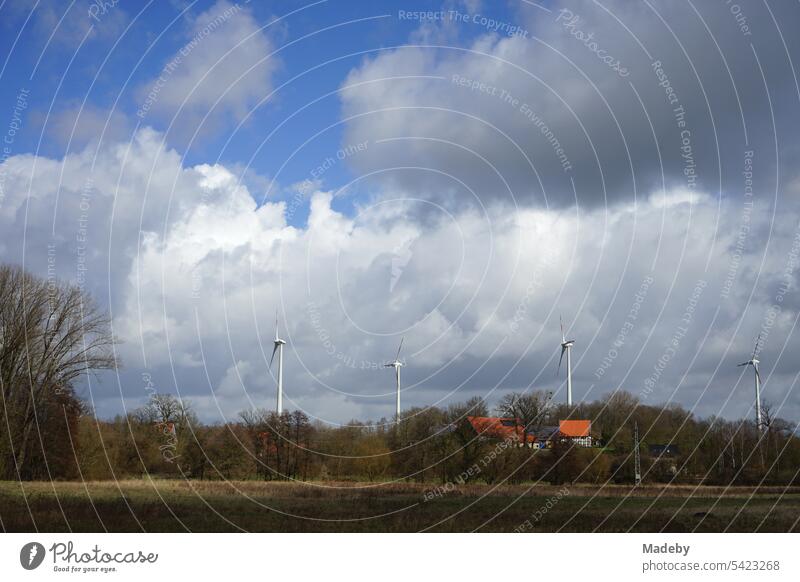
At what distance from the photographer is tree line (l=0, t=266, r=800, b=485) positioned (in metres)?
58.8

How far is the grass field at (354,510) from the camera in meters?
35.2

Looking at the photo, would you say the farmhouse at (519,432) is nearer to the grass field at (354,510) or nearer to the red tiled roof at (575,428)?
the red tiled roof at (575,428)

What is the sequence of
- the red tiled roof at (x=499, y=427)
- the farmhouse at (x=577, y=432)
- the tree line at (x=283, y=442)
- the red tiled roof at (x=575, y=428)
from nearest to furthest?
the tree line at (x=283, y=442), the red tiled roof at (x=499, y=427), the farmhouse at (x=577, y=432), the red tiled roof at (x=575, y=428)

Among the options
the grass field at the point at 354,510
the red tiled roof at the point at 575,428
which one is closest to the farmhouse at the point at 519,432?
the red tiled roof at the point at 575,428

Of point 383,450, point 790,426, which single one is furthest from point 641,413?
point 383,450

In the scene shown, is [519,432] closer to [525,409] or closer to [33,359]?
[525,409]

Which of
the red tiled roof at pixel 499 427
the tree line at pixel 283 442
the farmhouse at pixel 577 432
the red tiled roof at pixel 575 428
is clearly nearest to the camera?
the tree line at pixel 283 442

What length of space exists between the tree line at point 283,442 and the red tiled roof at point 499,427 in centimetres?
74

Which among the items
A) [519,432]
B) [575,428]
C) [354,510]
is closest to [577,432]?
[575,428]

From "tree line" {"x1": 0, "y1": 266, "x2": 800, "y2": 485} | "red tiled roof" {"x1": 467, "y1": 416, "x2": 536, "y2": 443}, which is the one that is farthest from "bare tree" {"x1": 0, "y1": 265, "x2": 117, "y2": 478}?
"red tiled roof" {"x1": 467, "y1": 416, "x2": 536, "y2": 443}

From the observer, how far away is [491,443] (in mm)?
69188

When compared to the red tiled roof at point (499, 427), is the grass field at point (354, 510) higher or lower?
lower
